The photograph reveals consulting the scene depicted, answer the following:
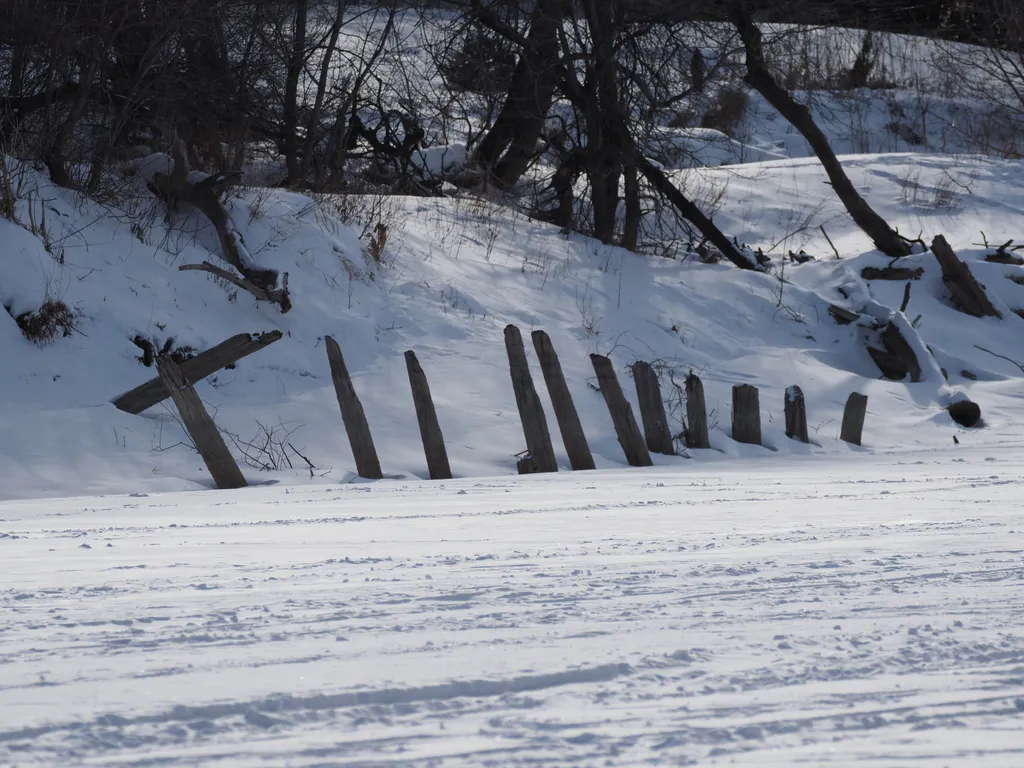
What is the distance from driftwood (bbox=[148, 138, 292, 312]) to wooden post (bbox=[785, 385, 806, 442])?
4184 mm

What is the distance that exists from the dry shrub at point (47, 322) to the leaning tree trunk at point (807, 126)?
8.94 metres

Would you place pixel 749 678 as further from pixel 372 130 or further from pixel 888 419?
pixel 372 130

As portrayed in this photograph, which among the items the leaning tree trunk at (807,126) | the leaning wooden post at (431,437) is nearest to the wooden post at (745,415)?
the leaning wooden post at (431,437)

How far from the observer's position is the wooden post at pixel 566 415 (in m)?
7.70

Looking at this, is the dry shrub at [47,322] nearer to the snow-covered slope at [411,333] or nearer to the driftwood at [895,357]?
the snow-covered slope at [411,333]

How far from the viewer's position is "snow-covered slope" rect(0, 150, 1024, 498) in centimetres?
783

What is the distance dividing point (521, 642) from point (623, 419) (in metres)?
5.68

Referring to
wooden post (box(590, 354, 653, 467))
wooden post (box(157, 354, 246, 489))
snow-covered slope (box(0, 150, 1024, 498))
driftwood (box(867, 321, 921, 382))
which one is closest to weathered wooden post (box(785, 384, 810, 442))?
snow-covered slope (box(0, 150, 1024, 498))

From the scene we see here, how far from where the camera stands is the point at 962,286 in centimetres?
1403

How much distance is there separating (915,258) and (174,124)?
9.09 metres

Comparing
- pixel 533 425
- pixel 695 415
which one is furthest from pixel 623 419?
pixel 695 415

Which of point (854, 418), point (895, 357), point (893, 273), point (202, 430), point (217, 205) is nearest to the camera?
point (202, 430)

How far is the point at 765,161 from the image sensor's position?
20.2m

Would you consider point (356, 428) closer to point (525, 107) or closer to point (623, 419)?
point (623, 419)
